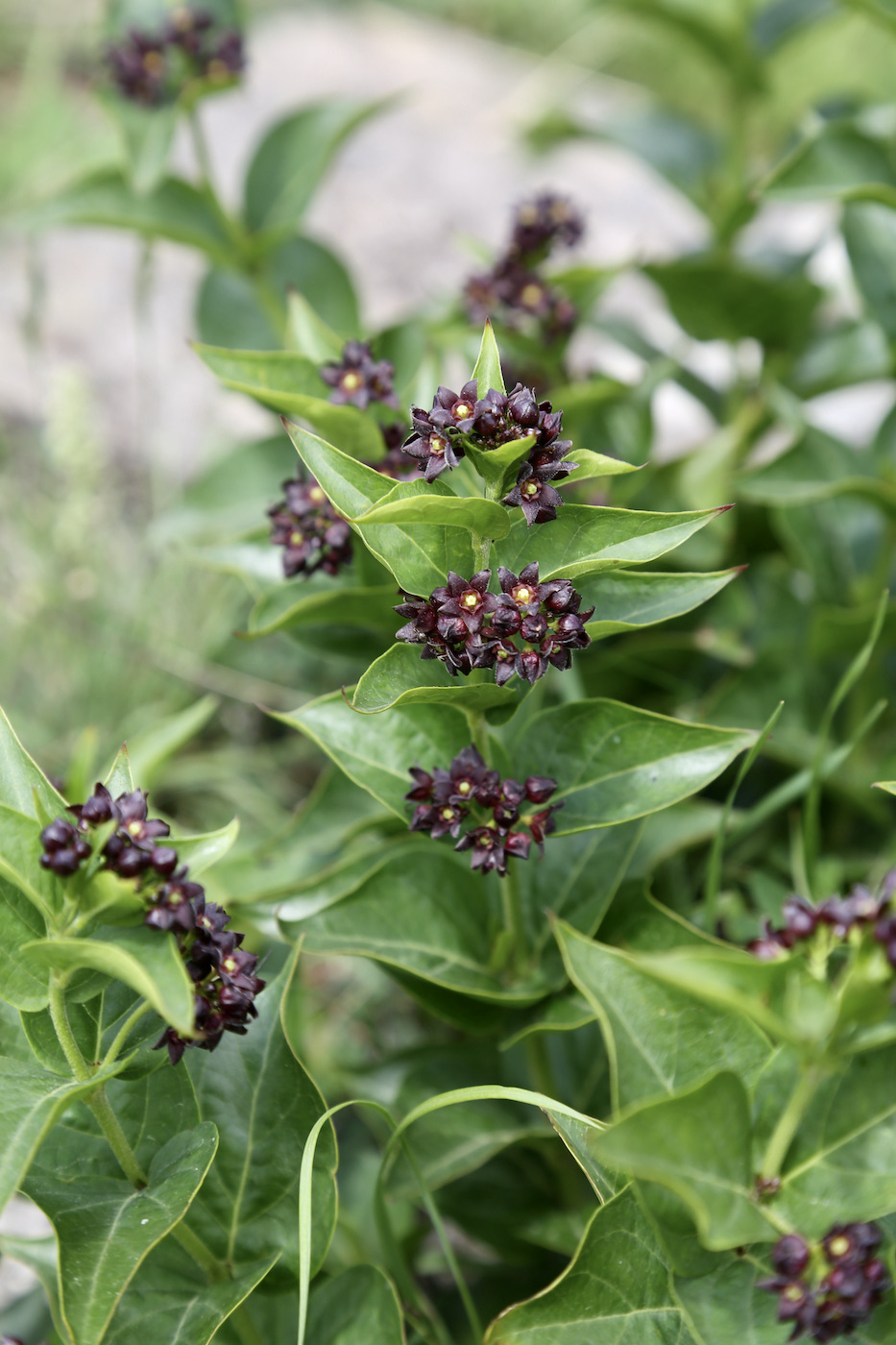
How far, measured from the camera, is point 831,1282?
0.96 meters

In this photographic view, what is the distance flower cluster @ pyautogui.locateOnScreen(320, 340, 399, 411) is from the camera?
1513 millimetres

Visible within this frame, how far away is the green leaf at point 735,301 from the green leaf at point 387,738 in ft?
4.22

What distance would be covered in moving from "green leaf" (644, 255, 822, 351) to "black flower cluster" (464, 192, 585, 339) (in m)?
0.22

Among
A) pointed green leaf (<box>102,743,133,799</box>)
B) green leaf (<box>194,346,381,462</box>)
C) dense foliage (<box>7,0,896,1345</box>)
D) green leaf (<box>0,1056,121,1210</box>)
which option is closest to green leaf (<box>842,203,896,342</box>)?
dense foliage (<box>7,0,896,1345</box>)

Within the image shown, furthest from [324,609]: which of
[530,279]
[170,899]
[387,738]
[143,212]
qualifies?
[143,212]

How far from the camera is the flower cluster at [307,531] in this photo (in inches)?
59.9

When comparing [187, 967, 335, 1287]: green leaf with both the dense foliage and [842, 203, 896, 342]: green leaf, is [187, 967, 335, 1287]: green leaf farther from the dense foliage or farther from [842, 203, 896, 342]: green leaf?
[842, 203, 896, 342]: green leaf

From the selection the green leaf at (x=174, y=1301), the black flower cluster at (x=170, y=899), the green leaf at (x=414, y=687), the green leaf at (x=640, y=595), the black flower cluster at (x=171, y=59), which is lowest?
the green leaf at (x=174, y=1301)

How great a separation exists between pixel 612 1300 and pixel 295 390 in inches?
49.9

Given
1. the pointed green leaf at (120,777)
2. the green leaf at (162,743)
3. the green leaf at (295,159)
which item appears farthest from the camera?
the green leaf at (295,159)

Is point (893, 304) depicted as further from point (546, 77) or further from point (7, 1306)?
point (546, 77)

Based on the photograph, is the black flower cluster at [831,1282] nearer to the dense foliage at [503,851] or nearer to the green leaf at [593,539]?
the dense foliage at [503,851]

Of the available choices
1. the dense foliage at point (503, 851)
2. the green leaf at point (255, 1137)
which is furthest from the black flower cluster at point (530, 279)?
the green leaf at point (255, 1137)

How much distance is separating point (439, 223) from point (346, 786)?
336 centimetres
